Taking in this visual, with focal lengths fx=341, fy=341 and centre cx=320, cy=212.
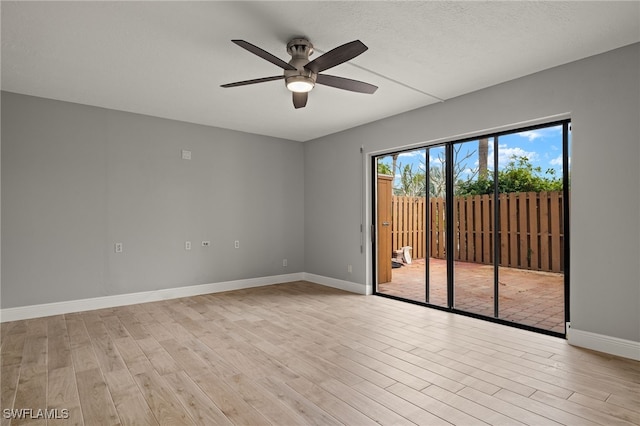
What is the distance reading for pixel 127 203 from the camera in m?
4.89

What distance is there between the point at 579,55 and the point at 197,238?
534cm

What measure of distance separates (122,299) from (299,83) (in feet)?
13.0

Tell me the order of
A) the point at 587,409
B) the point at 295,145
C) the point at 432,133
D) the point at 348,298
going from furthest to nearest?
the point at 295,145 → the point at 348,298 → the point at 432,133 → the point at 587,409

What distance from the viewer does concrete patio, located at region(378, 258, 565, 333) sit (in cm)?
365

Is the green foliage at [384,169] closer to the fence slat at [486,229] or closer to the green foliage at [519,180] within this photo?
the green foliage at [519,180]

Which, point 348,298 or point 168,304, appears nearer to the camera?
point 168,304

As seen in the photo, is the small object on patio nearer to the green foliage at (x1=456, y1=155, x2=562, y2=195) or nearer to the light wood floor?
the light wood floor

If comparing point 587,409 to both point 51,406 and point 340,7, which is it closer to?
point 340,7

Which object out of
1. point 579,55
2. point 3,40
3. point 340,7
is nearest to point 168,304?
point 3,40

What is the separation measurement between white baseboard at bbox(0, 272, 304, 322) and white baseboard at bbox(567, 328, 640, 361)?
451cm

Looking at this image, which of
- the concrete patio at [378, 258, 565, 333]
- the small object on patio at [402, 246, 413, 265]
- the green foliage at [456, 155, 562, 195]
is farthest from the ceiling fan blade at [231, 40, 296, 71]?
the small object on patio at [402, 246, 413, 265]

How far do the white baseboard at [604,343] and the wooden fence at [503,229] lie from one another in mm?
658

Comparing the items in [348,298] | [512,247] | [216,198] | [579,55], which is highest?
[579,55]

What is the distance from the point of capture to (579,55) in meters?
3.20
